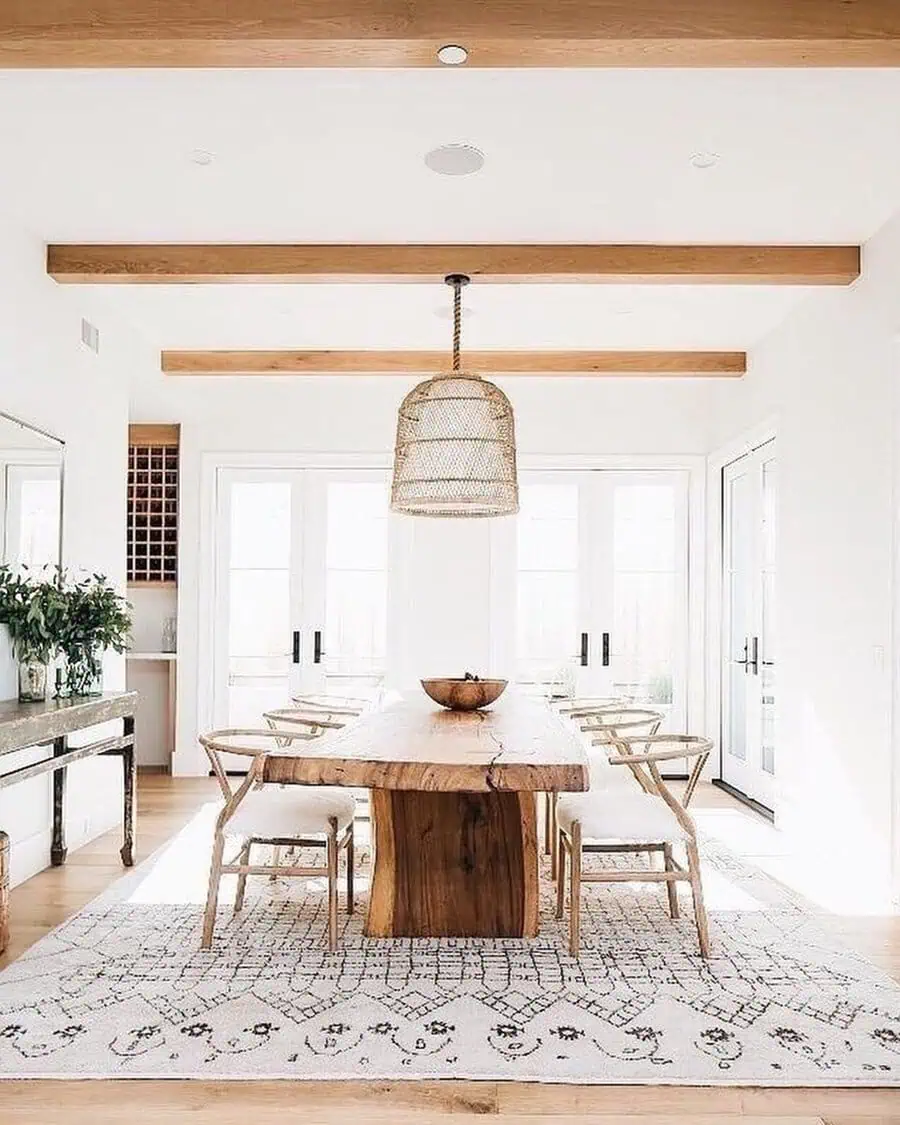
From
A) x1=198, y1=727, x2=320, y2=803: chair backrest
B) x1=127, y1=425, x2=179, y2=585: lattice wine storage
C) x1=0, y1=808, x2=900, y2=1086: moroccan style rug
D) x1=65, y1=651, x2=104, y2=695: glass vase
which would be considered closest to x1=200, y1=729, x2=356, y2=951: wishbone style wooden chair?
x1=198, y1=727, x2=320, y2=803: chair backrest

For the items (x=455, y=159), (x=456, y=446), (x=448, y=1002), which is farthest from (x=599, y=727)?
(x=455, y=159)

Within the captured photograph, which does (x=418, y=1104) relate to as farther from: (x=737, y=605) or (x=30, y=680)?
(x=737, y=605)

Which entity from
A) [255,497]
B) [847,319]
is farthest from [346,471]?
[847,319]

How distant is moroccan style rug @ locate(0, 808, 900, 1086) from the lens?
2709 millimetres

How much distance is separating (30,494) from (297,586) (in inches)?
119

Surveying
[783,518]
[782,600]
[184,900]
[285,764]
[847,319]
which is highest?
[847,319]

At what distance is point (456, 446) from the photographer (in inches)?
172

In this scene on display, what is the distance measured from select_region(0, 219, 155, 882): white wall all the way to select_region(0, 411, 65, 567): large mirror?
9 centimetres

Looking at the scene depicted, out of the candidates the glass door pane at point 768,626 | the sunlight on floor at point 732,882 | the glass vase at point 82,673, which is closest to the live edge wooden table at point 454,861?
the sunlight on floor at point 732,882

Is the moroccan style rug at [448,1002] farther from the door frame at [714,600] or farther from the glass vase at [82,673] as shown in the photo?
the door frame at [714,600]

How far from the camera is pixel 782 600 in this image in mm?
5824

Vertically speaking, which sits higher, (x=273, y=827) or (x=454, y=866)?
(x=273, y=827)

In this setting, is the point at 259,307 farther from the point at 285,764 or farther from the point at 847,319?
the point at 285,764

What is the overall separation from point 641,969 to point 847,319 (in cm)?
306
